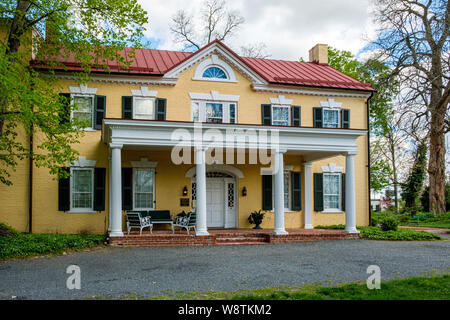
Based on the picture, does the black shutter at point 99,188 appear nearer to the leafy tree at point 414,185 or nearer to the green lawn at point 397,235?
the green lawn at point 397,235

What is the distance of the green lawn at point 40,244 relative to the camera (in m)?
10.7

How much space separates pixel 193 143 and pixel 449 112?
17.9 meters

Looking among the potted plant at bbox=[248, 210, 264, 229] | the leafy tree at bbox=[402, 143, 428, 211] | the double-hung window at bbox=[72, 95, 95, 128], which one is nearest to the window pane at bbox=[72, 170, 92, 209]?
the double-hung window at bbox=[72, 95, 95, 128]

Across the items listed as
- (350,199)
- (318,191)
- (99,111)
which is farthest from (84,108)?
(350,199)

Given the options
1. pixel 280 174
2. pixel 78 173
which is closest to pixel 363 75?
pixel 280 174

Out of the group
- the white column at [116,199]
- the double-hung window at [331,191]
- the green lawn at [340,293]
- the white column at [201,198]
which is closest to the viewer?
the green lawn at [340,293]

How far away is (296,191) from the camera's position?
56.4ft

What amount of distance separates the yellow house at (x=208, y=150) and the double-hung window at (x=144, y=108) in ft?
0.13

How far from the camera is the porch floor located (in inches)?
509

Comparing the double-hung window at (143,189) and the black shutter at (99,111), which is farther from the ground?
the black shutter at (99,111)

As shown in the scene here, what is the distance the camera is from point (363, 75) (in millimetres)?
23500

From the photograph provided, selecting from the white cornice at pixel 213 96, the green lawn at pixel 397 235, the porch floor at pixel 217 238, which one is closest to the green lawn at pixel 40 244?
the porch floor at pixel 217 238

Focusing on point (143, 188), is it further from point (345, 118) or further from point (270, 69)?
point (345, 118)

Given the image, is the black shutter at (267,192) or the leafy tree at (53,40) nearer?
the leafy tree at (53,40)
